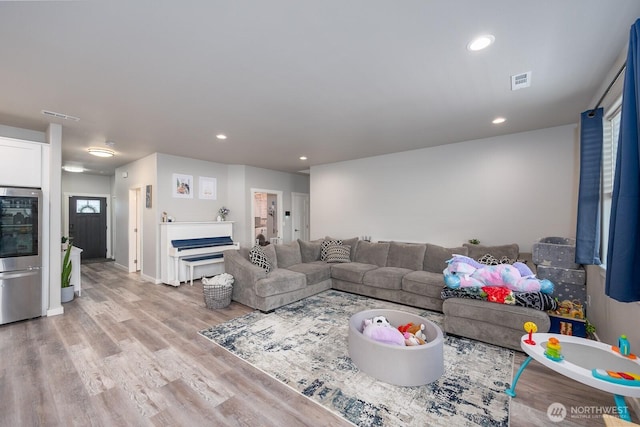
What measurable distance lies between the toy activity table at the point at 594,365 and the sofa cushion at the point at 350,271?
103 inches

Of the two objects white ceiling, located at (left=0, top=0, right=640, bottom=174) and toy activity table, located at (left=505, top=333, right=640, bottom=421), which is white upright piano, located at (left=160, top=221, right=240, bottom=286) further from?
toy activity table, located at (left=505, top=333, right=640, bottom=421)

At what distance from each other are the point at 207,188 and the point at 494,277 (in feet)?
19.0

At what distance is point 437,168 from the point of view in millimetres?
4945

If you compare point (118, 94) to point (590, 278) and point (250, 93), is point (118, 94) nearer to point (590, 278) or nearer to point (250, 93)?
point (250, 93)

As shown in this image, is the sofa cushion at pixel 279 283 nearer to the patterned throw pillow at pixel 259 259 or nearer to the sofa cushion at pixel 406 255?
the patterned throw pillow at pixel 259 259

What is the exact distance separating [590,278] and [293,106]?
4.08 m

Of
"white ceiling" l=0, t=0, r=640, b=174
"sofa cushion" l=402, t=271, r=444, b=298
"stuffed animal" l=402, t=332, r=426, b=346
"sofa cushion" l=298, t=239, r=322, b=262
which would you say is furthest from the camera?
"sofa cushion" l=298, t=239, r=322, b=262

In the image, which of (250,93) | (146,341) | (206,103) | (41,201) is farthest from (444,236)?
(41,201)

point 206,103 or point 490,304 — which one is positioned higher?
point 206,103

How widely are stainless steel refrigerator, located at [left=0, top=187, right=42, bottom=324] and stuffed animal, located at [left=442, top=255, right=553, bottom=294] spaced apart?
5.36 m

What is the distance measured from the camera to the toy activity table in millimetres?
1444

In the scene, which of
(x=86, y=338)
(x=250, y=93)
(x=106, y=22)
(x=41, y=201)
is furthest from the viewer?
(x=41, y=201)

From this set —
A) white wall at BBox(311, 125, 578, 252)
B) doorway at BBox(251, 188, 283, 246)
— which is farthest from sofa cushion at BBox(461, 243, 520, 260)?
doorway at BBox(251, 188, 283, 246)

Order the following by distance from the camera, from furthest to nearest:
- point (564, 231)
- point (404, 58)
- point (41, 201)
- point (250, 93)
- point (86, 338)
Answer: point (564, 231) → point (41, 201) → point (86, 338) → point (250, 93) → point (404, 58)
